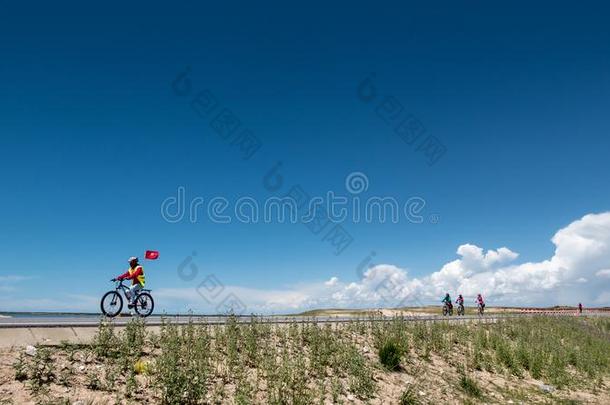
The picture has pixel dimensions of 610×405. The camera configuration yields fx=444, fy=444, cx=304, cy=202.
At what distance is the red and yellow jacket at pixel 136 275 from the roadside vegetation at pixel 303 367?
3.83 m

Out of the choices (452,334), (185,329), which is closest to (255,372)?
(185,329)

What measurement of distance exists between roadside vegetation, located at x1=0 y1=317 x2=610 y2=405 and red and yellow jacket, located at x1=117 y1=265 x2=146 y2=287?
3.83 metres

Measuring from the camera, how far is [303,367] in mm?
11656

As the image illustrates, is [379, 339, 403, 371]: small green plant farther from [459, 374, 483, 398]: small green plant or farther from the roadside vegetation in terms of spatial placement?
[459, 374, 483, 398]: small green plant

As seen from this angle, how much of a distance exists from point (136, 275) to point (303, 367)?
840 cm

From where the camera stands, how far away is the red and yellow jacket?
54.7 feet

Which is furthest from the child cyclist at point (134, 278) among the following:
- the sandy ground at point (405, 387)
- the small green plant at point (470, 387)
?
the small green plant at point (470, 387)

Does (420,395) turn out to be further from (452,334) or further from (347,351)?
(452,334)

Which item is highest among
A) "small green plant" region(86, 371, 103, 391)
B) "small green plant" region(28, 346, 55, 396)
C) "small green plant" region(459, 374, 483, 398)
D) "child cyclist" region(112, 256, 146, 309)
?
"child cyclist" region(112, 256, 146, 309)

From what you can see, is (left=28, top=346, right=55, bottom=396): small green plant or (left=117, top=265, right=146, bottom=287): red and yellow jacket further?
(left=117, top=265, right=146, bottom=287): red and yellow jacket

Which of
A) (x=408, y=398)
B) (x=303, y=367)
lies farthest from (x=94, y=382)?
(x=408, y=398)

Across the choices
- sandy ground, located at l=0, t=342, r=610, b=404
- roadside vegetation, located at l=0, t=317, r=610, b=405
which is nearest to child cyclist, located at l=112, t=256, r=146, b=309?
roadside vegetation, located at l=0, t=317, r=610, b=405

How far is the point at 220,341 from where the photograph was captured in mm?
12766

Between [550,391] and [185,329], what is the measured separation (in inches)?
507
